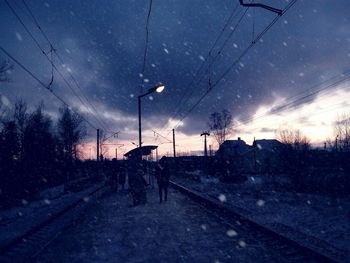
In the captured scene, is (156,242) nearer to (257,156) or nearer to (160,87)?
(160,87)

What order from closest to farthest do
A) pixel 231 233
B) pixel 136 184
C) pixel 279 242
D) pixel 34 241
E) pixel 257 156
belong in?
pixel 279 242 → pixel 231 233 → pixel 34 241 → pixel 136 184 → pixel 257 156

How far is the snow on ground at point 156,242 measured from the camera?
6.87 m

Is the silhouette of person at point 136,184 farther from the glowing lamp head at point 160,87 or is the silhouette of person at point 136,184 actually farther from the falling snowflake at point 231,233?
the falling snowflake at point 231,233

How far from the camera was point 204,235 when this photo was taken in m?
8.91

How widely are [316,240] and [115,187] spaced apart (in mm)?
18999

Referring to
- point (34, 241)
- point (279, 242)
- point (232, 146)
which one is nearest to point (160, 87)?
point (34, 241)

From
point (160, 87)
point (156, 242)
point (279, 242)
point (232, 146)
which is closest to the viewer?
point (279, 242)

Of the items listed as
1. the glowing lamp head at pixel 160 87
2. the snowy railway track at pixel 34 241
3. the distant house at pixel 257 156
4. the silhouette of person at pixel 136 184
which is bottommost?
the snowy railway track at pixel 34 241

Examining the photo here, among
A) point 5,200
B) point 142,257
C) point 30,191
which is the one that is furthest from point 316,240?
point 30,191

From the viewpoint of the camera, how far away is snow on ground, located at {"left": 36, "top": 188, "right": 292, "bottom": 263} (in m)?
6.87

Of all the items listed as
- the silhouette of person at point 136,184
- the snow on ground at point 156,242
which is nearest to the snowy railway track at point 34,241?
the snow on ground at point 156,242

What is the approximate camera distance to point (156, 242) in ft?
27.0

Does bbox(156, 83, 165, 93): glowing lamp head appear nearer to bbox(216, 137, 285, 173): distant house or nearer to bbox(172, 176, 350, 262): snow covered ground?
bbox(172, 176, 350, 262): snow covered ground

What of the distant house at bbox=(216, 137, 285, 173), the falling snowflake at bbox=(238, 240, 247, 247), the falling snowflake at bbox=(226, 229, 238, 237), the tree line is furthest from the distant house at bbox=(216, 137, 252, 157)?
the falling snowflake at bbox=(238, 240, 247, 247)
